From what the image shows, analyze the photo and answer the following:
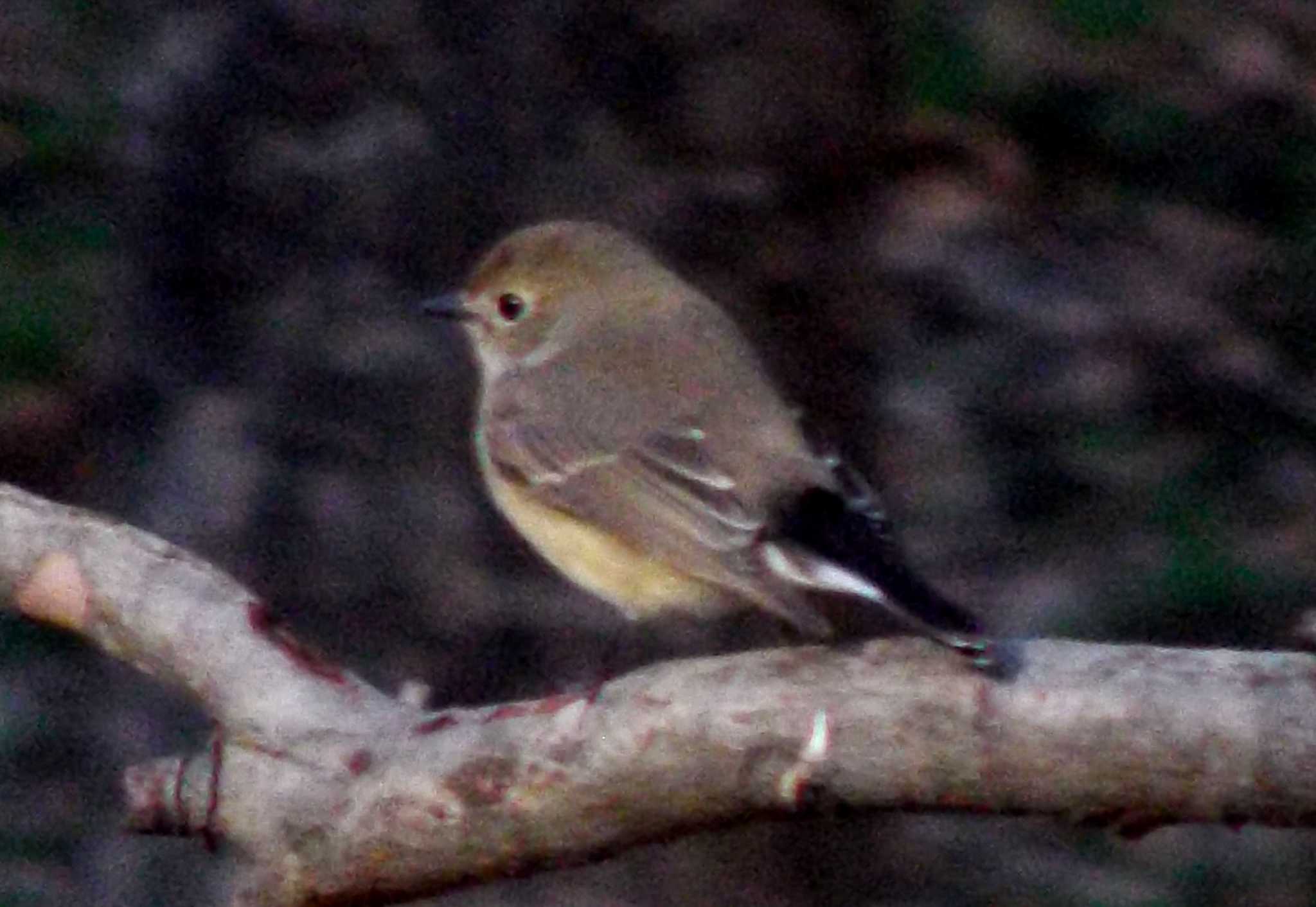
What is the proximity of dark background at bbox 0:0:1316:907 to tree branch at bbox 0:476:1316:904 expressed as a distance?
1.82m

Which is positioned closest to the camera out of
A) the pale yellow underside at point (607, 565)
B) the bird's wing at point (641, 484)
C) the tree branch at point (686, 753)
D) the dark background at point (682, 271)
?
the tree branch at point (686, 753)

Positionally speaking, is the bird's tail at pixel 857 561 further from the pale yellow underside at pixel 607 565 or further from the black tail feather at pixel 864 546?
the pale yellow underside at pixel 607 565

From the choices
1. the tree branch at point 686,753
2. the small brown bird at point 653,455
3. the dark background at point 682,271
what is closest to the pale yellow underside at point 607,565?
the small brown bird at point 653,455

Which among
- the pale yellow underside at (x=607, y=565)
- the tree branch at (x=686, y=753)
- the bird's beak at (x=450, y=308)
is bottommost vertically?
the tree branch at (x=686, y=753)

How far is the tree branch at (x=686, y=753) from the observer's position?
3010mm

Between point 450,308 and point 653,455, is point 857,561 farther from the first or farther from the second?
point 450,308

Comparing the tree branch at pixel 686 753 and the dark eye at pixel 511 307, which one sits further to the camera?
the dark eye at pixel 511 307

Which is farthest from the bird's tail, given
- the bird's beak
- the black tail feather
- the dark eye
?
the bird's beak

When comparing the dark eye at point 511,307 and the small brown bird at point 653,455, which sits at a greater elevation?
the dark eye at point 511,307

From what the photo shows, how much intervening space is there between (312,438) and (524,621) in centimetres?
68

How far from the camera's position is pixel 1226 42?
566cm

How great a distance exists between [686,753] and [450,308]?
1.65 m

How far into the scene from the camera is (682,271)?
5.39 metres

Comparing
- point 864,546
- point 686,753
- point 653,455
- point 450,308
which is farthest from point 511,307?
point 686,753
